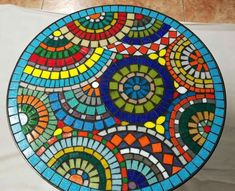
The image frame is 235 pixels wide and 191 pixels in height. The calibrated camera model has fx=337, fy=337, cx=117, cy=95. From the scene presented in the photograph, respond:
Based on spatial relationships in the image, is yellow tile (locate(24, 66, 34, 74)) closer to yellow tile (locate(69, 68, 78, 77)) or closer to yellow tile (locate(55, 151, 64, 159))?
yellow tile (locate(69, 68, 78, 77))

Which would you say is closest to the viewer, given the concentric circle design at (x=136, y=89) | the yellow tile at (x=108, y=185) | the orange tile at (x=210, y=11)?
the yellow tile at (x=108, y=185)

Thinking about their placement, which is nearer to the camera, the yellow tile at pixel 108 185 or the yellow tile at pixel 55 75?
the yellow tile at pixel 108 185

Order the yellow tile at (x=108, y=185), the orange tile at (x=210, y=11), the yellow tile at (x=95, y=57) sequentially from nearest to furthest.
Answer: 1. the yellow tile at (x=108, y=185)
2. the yellow tile at (x=95, y=57)
3. the orange tile at (x=210, y=11)

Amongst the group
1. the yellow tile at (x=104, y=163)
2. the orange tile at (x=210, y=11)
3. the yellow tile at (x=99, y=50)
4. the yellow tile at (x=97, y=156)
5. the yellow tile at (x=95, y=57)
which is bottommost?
the yellow tile at (x=104, y=163)

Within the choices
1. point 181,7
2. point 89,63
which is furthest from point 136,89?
point 181,7

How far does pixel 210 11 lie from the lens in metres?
1.81

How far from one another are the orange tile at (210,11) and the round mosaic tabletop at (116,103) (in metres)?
0.65

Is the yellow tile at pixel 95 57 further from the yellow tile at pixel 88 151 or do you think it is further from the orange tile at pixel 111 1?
the orange tile at pixel 111 1

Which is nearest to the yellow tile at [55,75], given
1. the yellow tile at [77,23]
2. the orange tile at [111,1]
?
the yellow tile at [77,23]

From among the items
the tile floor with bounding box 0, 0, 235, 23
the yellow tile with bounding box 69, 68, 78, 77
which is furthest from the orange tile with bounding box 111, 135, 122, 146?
the tile floor with bounding box 0, 0, 235, 23

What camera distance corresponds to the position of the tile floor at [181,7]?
5.88 ft

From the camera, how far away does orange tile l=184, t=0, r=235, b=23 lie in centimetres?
179

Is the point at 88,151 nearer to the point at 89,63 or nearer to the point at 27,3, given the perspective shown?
the point at 89,63

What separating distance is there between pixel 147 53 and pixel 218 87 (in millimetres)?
257
